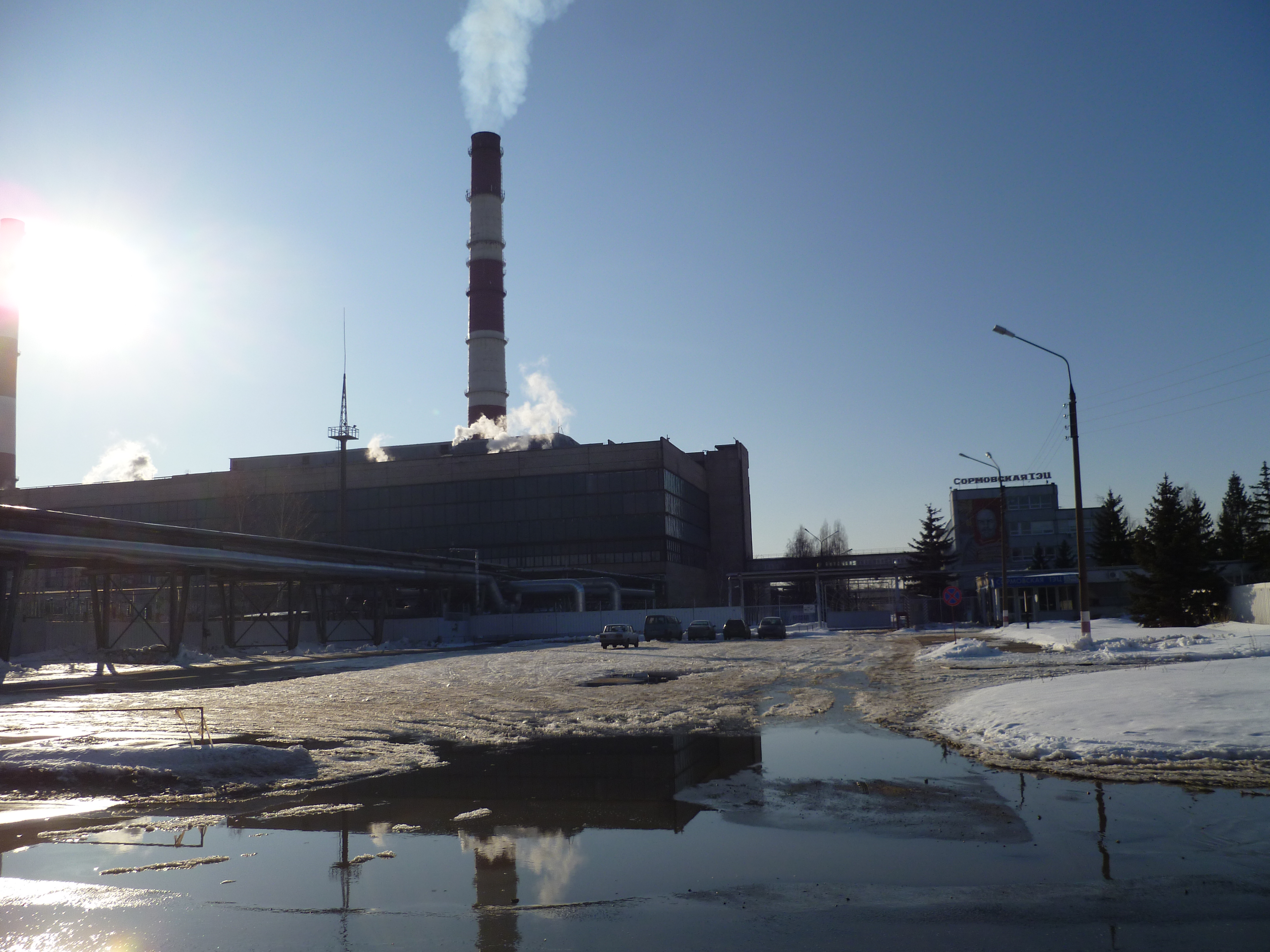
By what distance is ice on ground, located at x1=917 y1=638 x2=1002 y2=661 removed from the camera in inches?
1198

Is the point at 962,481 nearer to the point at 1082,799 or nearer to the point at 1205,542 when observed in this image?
the point at 1205,542

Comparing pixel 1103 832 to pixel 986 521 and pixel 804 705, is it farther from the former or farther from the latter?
pixel 986 521

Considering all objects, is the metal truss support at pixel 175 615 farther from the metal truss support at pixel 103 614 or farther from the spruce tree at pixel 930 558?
the spruce tree at pixel 930 558

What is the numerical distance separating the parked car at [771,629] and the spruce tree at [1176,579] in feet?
65.0

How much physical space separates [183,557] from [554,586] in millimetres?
40531

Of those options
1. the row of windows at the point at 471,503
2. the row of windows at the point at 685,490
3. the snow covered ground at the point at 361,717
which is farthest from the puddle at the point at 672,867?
the row of windows at the point at 685,490

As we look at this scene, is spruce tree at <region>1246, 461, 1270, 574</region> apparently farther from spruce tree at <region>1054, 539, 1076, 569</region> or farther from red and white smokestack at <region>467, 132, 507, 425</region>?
red and white smokestack at <region>467, 132, 507, 425</region>

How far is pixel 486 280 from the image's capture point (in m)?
93.4

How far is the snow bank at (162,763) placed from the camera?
11.2 meters

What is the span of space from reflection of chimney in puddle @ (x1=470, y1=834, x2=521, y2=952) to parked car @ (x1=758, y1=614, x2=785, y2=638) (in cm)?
5149

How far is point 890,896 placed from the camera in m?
6.36

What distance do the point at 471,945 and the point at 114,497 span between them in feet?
388

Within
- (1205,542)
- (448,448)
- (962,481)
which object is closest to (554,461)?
(448,448)

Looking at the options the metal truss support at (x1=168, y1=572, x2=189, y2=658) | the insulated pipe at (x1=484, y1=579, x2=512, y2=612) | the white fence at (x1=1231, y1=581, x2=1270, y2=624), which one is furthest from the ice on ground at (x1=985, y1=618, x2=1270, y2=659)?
the insulated pipe at (x1=484, y1=579, x2=512, y2=612)
